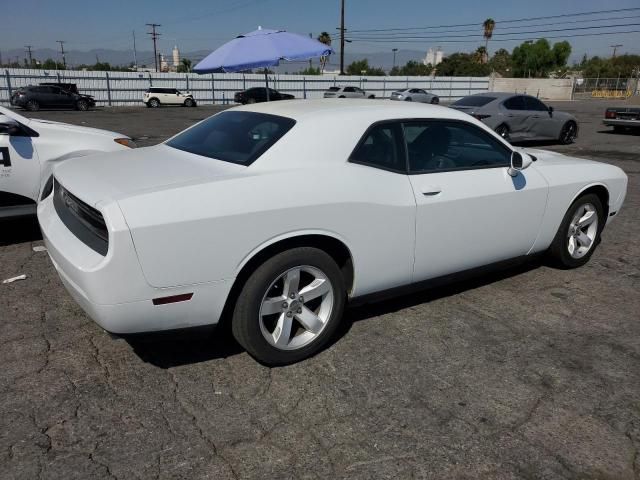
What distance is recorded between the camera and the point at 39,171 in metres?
5.36

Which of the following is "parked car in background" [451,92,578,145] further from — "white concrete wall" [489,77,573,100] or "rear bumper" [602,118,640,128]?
"white concrete wall" [489,77,573,100]

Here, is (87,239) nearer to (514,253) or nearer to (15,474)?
(15,474)

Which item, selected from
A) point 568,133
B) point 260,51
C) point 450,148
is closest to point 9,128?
point 450,148

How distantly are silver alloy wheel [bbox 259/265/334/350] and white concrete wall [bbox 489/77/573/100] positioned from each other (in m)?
58.9

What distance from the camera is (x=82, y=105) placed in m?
31.2

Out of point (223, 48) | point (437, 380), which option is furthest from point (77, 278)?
point (223, 48)

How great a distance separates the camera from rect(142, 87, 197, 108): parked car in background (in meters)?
36.0

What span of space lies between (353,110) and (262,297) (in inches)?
55.7

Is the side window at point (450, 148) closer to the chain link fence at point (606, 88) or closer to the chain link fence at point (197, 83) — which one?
the chain link fence at point (197, 83)

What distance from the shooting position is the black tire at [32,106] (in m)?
28.9

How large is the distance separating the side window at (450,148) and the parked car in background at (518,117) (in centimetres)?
963

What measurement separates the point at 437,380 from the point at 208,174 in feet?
5.76

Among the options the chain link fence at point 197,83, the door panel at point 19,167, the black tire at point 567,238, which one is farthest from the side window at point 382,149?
the chain link fence at point 197,83

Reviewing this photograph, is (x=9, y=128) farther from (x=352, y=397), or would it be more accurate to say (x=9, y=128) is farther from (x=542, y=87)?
(x=542, y=87)
